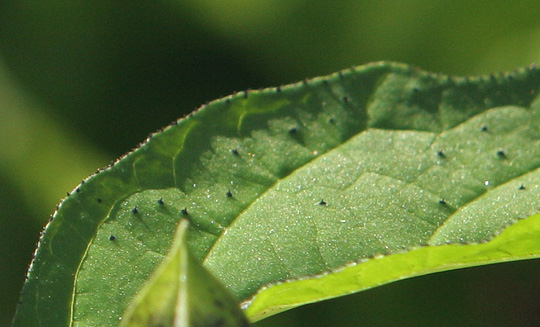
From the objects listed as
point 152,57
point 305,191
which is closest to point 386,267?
point 305,191

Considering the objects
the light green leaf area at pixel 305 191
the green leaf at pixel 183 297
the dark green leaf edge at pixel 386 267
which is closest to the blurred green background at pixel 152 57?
the light green leaf area at pixel 305 191

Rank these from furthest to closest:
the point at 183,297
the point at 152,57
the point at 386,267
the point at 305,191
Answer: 1. the point at 152,57
2. the point at 305,191
3. the point at 386,267
4. the point at 183,297

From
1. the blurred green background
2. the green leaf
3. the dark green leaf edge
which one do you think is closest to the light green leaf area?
the dark green leaf edge

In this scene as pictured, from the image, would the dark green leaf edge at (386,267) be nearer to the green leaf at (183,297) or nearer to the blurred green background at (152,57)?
the green leaf at (183,297)

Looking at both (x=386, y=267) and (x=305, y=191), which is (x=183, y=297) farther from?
(x=305, y=191)

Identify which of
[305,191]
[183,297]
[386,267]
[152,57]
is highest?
A: [152,57]

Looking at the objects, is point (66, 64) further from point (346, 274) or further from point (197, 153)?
point (346, 274)

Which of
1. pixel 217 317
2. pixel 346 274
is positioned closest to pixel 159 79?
pixel 346 274
